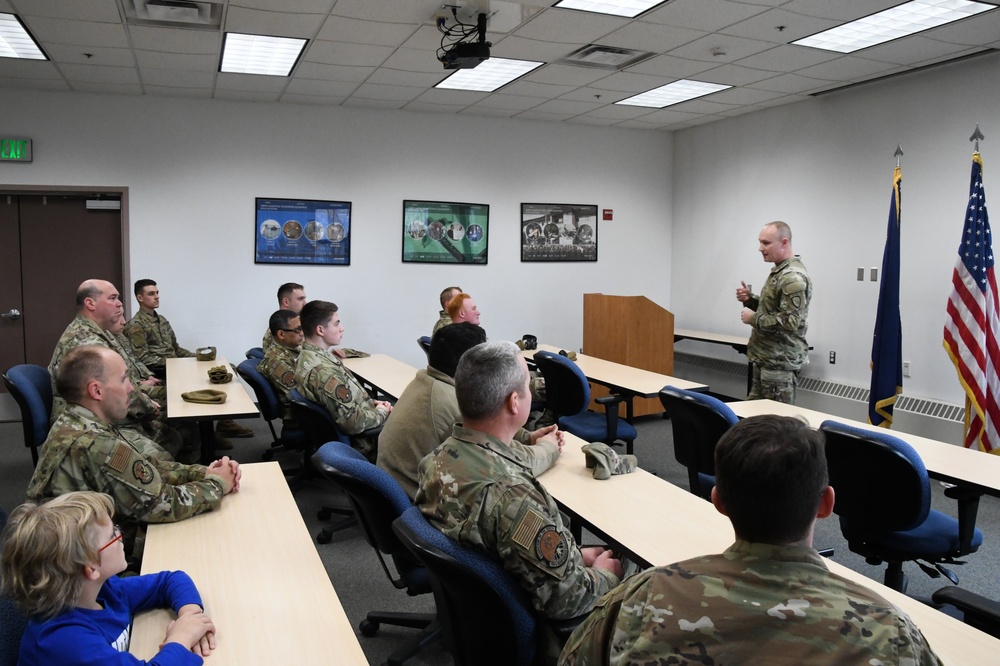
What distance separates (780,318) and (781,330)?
106 millimetres

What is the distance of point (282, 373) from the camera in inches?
179

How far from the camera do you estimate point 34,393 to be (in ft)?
13.0

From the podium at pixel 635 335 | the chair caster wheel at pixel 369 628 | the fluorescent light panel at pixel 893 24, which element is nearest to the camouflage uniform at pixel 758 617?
the chair caster wheel at pixel 369 628

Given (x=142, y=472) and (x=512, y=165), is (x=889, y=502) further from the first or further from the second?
(x=512, y=165)

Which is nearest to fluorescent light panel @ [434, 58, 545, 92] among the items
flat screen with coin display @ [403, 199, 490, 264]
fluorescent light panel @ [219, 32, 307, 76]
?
fluorescent light panel @ [219, 32, 307, 76]

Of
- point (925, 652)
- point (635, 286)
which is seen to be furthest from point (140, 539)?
point (635, 286)

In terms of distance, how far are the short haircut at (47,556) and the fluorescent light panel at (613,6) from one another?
3837 millimetres

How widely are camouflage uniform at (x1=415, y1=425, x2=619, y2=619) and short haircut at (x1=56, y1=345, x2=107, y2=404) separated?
1104 millimetres

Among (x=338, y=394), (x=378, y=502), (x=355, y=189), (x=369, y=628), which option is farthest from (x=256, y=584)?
(x=355, y=189)

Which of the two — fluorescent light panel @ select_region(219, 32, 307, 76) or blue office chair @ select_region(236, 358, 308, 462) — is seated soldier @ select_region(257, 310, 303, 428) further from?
fluorescent light panel @ select_region(219, 32, 307, 76)

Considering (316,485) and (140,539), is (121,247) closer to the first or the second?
(316,485)

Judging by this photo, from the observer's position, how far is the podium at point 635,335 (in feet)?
21.7

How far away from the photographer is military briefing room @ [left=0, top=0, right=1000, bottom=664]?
15.3 feet

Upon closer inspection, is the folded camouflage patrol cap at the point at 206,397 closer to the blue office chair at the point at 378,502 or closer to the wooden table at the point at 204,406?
the wooden table at the point at 204,406
